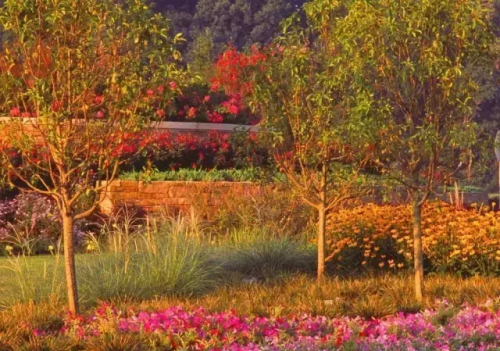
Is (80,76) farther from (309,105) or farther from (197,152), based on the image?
(197,152)

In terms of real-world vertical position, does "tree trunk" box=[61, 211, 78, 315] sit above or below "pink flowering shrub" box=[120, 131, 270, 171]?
above

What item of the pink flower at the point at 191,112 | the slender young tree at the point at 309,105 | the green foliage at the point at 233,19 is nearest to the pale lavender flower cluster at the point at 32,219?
the pink flower at the point at 191,112

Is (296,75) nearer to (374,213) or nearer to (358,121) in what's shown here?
(358,121)

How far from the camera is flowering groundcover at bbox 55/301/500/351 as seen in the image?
718 centimetres

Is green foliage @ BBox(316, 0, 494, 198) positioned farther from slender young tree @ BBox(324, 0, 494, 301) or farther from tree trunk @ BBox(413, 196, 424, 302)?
tree trunk @ BBox(413, 196, 424, 302)

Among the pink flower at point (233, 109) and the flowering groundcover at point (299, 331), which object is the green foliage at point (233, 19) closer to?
the pink flower at point (233, 109)

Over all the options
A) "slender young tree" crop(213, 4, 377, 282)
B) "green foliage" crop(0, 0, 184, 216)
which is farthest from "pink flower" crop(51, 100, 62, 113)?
"slender young tree" crop(213, 4, 377, 282)

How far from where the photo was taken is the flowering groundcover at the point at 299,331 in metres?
7.18

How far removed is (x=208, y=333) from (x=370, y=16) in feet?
14.0

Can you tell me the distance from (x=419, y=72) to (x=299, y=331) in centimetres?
356

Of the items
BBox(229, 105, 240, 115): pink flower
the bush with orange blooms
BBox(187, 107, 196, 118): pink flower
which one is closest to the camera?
the bush with orange blooms

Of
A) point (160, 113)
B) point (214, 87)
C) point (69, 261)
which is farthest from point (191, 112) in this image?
point (69, 261)

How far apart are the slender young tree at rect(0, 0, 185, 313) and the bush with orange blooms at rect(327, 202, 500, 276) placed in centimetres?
486

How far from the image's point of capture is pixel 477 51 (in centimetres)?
1046
